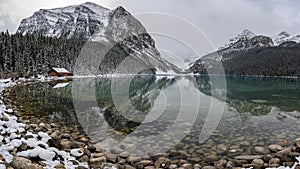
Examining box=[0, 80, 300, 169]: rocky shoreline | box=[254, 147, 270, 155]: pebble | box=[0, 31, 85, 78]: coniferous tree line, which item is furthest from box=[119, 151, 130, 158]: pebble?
box=[0, 31, 85, 78]: coniferous tree line

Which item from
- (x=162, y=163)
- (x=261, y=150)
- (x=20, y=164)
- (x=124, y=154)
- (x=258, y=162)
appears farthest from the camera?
(x=261, y=150)

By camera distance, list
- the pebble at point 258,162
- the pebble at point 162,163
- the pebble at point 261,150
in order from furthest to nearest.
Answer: the pebble at point 261,150 → the pebble at point 162,163 → the pebble at point 258,162

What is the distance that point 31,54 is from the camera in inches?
3086

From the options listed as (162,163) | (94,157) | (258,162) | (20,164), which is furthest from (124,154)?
(258,162)

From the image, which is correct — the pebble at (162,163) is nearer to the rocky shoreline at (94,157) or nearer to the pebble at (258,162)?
the rocky shoreline at (94,157)

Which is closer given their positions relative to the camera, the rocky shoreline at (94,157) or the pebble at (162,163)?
the rocky shoreline at (94,157)

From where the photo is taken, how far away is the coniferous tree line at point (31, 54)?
227 ft

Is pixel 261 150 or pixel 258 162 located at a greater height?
pixel 261 150

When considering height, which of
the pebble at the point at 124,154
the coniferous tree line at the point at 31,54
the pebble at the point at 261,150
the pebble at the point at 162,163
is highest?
the coniferous tree line at the point at 31,54

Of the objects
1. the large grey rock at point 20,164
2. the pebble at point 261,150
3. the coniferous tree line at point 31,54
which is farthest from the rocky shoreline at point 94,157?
the coniferous tree line at point 31,54

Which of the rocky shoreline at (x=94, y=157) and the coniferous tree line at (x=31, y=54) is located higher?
the coniferous tree line at (x=31, y=54)

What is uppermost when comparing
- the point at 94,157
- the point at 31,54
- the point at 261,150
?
the point at 31,54

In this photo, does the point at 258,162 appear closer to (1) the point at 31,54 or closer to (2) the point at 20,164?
(2) the point at 20,164

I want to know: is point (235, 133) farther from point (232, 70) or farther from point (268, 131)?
point (232, 70)
